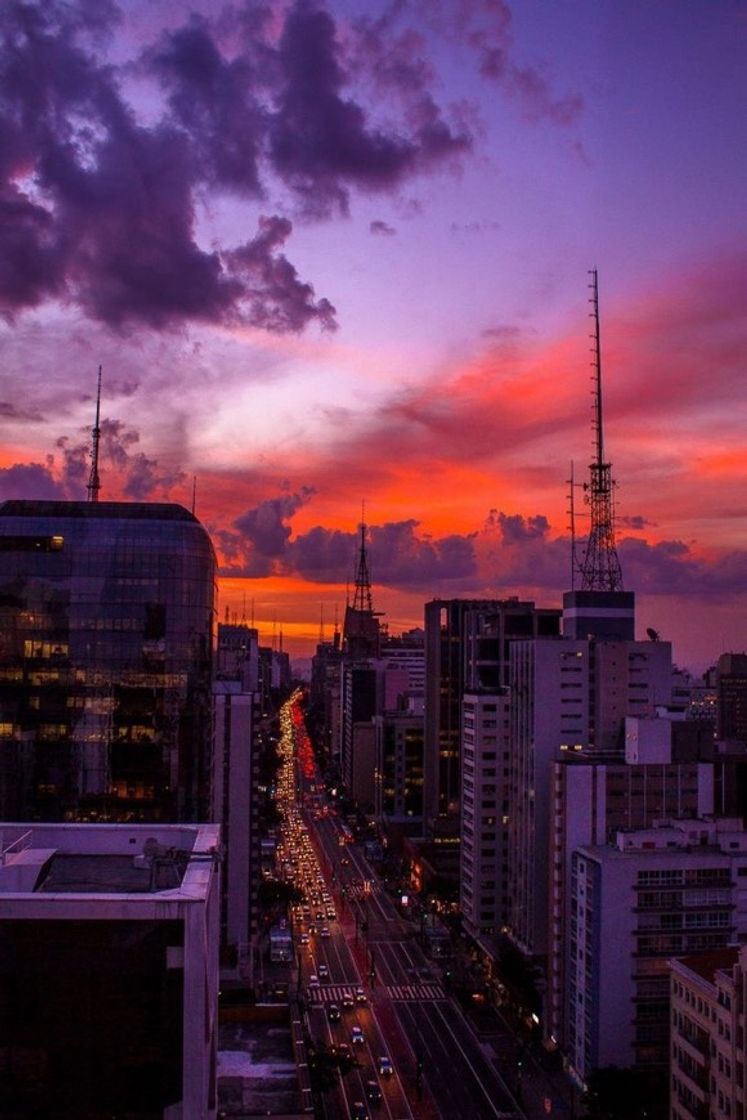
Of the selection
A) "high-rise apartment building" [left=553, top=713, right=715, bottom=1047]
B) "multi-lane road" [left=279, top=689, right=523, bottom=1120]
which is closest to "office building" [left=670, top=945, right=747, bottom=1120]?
"multi-lane road" [left=279, top=689, right=523, bottom=1120]

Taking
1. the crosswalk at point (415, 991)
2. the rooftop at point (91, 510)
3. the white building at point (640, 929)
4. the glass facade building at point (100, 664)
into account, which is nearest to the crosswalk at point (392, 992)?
the crosswalk at point (415, 991)

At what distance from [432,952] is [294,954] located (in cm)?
1073

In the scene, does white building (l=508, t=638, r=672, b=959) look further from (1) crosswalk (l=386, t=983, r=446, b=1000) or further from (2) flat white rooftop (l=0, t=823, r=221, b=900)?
(2) flat white rooftop (l=0, t=823, r=221, b=900)

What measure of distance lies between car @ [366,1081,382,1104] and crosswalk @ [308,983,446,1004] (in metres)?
14.3

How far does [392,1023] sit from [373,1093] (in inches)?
462

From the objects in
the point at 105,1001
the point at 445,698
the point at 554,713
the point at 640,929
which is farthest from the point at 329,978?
the point at 105,1001

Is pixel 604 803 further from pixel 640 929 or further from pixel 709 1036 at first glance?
pixel 709 1036

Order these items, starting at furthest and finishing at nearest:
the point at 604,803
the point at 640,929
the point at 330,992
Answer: the point at 330,992
the point at 604,803
the point at 640,929

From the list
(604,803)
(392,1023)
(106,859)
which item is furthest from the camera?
(392,1023)

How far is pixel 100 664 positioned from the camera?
178 ft

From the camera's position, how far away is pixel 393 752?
14062 cm

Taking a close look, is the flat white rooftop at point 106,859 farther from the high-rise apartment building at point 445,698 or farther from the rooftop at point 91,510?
the high-rise apartment building at point 445,698

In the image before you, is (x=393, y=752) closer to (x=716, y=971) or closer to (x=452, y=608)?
(x=452, y=608)

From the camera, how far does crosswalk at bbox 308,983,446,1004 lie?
71.6 metres
